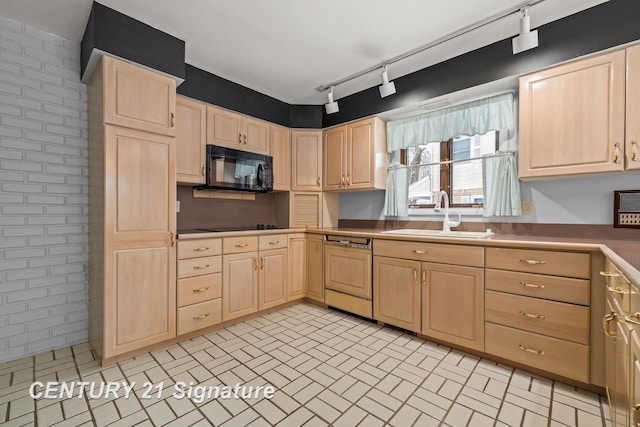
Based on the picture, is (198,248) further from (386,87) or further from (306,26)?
(386,87)

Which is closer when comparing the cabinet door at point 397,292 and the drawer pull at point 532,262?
the drawer pull at point 532,262

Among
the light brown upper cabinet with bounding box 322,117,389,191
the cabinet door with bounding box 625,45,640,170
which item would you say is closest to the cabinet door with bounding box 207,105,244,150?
the light brown upper cabinet with bounding box 322,117,389,191

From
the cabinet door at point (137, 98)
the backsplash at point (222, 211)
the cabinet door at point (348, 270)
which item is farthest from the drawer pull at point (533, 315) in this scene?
the cabinet door at point (137, 98)

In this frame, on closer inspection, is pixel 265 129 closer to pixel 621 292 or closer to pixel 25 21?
pixel 25 21

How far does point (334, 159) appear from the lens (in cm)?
362

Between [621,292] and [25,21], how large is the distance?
13.0 feet

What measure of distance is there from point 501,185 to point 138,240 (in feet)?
10.2

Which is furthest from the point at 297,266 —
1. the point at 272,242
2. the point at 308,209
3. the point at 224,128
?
the point at 224,128

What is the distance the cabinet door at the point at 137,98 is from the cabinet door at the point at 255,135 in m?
0.93

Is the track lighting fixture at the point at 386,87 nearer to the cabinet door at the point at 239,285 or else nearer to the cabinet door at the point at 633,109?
the cabinet door at the point at 633,109

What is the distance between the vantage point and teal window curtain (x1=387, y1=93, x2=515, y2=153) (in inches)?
101

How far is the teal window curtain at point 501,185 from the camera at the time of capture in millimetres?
2475

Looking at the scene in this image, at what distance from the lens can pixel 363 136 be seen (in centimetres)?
336

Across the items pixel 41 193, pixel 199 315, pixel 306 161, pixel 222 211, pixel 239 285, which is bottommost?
pixel 199 315
